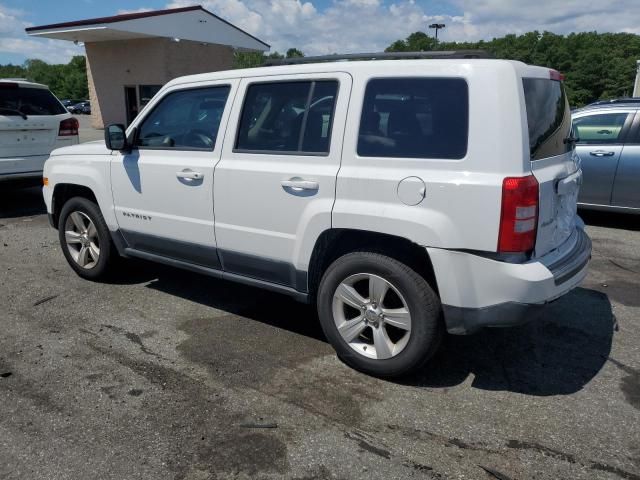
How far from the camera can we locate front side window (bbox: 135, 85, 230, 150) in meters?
4.14

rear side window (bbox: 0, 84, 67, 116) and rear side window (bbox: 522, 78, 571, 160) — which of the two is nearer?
rear side window (bbox: 522, 78, 571, 160)

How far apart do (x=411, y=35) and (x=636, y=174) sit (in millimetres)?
77909

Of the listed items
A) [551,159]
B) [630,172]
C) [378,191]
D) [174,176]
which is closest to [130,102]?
[630,172]

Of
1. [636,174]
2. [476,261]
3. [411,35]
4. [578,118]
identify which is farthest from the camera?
[411,35]

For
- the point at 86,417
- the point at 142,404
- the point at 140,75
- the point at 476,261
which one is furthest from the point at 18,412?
the point at 140,75

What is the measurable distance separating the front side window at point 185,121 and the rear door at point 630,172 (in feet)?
18.2

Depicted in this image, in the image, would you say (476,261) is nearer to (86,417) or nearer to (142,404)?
(142,404)

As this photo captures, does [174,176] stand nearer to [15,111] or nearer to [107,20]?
[15,111]

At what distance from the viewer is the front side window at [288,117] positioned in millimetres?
3553

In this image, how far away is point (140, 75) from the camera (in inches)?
1001

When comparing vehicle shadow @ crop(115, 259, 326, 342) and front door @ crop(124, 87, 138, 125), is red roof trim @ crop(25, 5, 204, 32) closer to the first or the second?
front door @ crop(124, 87, 138, 125)

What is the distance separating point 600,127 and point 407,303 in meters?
5.72

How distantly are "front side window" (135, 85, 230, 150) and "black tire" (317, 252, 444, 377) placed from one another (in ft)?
4.65

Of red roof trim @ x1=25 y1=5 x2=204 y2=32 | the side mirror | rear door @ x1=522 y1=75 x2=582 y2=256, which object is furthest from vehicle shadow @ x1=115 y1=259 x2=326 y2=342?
red roof trim @ x1=25 y1=5 x2=204 y2=32
